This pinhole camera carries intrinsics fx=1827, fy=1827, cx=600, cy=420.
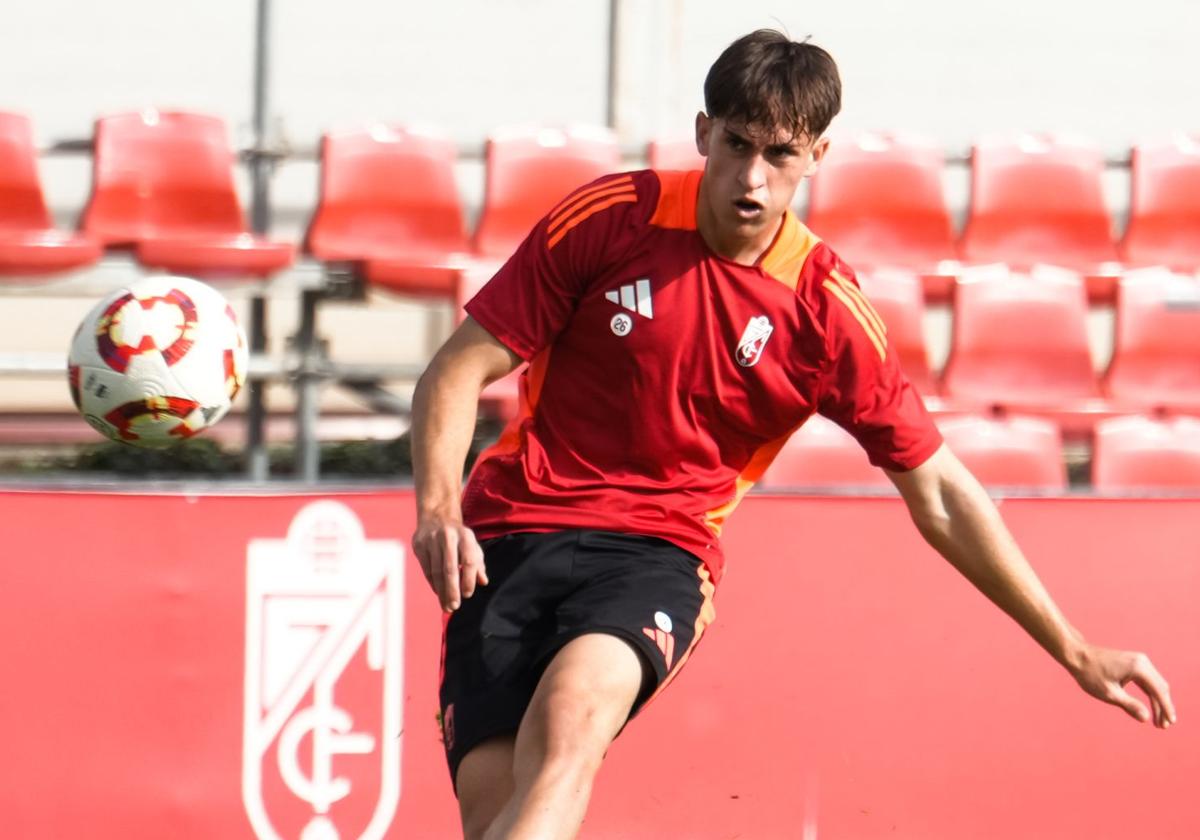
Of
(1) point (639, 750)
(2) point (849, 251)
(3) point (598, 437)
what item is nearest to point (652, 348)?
(3) point (598, 437)

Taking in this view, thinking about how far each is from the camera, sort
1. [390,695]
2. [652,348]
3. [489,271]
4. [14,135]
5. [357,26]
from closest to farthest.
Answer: [652,348] < [390,695] < [489,271] < [14,135] < [357,26]

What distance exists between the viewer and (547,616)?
138 inches

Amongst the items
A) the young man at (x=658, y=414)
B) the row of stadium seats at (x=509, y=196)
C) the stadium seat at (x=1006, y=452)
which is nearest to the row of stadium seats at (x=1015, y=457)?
the stadium seat at (x=1006, y=452)

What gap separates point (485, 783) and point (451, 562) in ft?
1.83

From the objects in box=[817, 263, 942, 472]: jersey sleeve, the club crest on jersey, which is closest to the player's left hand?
box=[817, 263, 942, 472]: jersey sleeve

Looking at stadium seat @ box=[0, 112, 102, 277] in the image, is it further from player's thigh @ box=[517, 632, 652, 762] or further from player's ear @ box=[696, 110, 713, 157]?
player's thigh @ box=[517, 632, 652, 762]

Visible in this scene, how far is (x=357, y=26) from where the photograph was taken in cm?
969

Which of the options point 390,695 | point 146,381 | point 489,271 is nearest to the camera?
point 146,381

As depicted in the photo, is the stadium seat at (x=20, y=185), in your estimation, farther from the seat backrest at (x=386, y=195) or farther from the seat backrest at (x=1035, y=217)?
the seat backrest at (x=1035, y=217)

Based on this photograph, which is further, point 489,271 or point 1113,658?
point 489,271

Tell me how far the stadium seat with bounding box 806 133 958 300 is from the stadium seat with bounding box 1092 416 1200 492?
1.69m

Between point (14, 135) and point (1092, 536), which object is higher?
point (14, 135)

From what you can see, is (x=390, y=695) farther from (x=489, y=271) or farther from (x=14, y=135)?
(x=14, y=135)

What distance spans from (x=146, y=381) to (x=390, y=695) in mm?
1174
